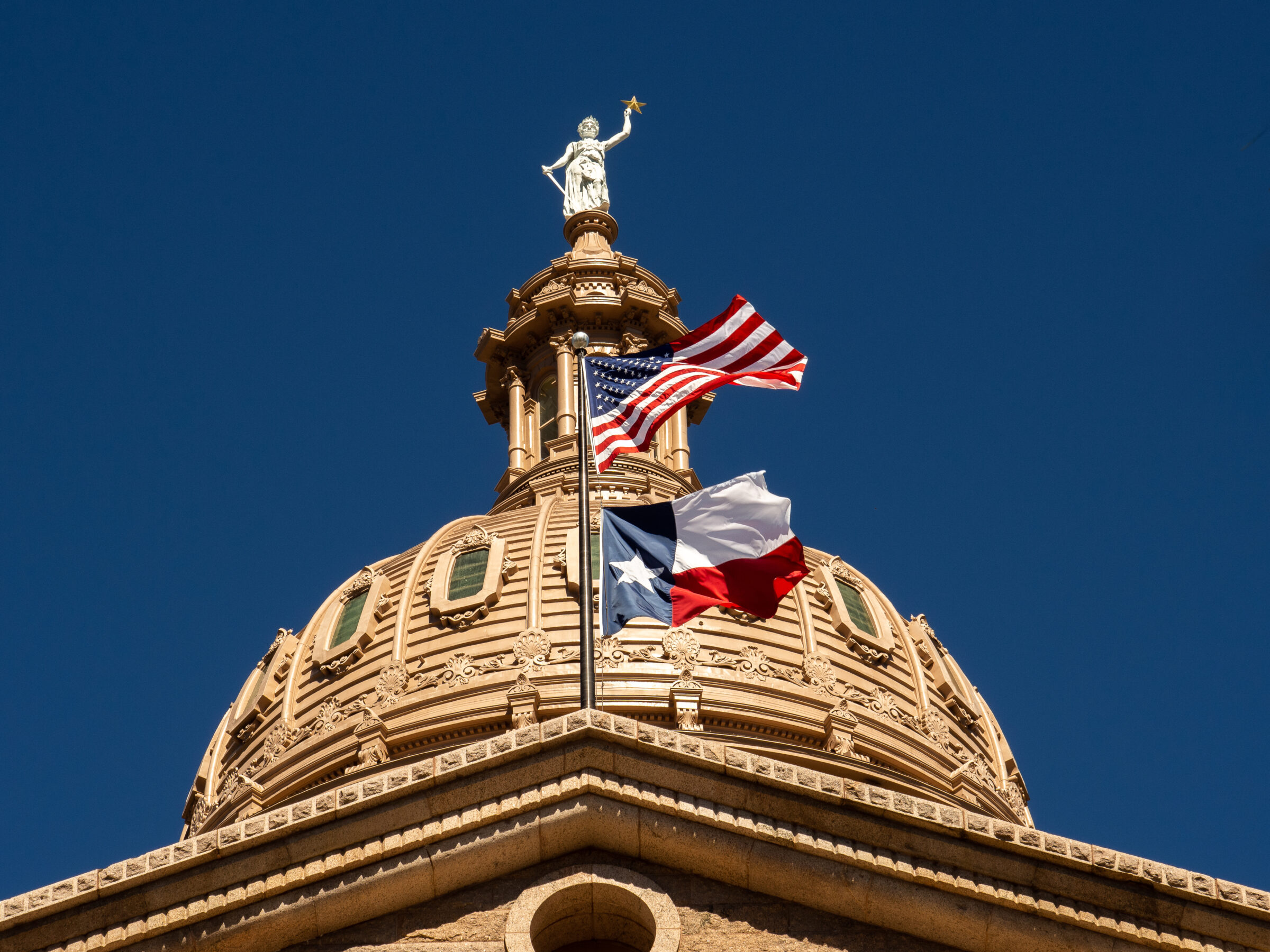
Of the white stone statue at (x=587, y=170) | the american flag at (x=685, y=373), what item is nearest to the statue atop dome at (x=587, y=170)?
the white stone statue at (x=587, y=170)

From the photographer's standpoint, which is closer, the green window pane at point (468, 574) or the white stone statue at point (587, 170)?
the green window pane at point (468, 574)

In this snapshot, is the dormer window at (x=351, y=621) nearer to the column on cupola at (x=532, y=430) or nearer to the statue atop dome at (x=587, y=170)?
the column on cupola at (x=532, y=430)

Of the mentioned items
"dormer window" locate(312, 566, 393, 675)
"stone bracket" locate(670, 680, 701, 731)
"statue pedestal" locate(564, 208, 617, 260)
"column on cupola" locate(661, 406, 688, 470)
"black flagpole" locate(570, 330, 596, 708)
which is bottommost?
"black flagpole" locate(570, 330, 596, 708)

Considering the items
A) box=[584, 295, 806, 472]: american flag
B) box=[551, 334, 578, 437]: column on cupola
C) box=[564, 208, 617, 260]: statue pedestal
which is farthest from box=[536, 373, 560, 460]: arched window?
box=[584, 295, 806, 472]: american flag

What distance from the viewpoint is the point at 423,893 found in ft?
63.3

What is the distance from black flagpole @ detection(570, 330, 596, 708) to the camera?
22000mm

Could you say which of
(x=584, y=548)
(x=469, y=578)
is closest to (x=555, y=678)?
(x=469, y=578)

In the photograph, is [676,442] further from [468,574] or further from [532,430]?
[468,574]

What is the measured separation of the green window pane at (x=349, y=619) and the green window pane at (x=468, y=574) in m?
2.26

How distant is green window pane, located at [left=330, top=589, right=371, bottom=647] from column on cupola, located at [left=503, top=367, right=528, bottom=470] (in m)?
10.7

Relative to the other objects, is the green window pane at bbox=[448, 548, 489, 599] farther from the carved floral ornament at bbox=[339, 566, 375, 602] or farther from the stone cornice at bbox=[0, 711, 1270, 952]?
the stone cornice at bbox=[0, 711, 1270, 952]

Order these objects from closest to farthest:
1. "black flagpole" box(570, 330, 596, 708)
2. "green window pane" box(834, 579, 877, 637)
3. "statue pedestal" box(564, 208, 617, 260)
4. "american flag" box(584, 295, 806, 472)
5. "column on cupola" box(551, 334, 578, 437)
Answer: "black flagpole" box(570, 330, 596, 708)
"american flag" box(584, 295, 806, 472)
"green window pane" box(834, 579, 877, 637)
"column on cupola" box(551, 334, 578, 437)
"statue pedestal" box(564, 208, 617, 260)

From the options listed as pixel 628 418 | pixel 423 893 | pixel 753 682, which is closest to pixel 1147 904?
pixel 423 893

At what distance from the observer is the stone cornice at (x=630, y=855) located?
1900 centimetres
